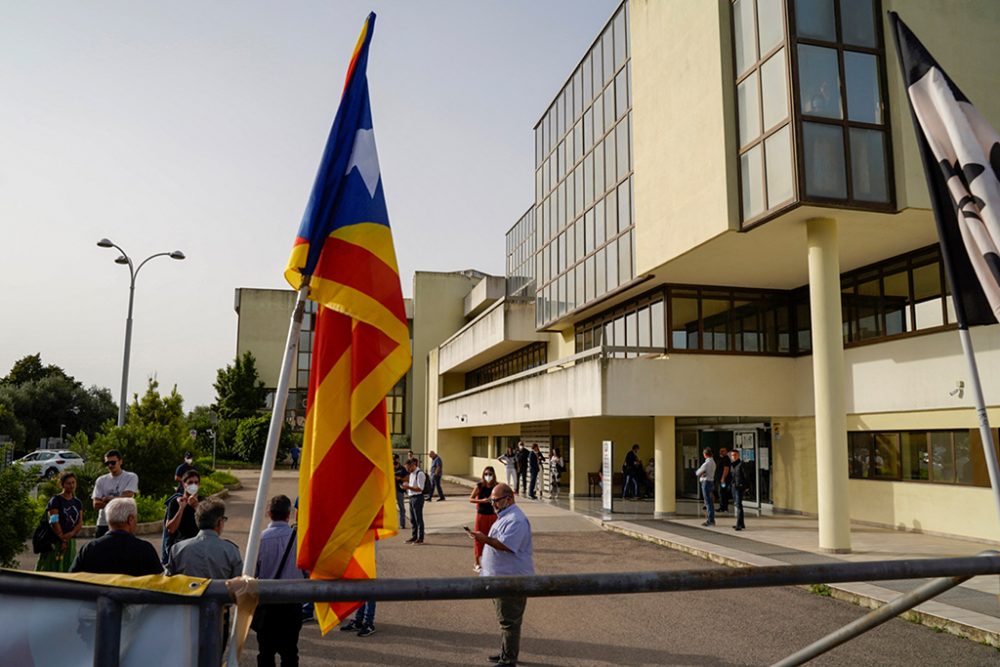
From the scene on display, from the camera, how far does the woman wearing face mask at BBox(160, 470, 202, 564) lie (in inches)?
339

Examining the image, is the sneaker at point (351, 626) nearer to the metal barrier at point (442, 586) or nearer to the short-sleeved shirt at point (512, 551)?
the short-sleeved shirt at point (512, 551)

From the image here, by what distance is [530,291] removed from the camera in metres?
35.5

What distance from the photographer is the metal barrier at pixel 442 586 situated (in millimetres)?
2211

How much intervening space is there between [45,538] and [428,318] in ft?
158

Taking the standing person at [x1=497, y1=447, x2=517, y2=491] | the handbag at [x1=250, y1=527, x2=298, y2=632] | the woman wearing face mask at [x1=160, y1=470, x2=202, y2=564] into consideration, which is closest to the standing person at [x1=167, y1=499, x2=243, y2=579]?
the handbag at [x1=250, y1=527, x2=298, y2=632]

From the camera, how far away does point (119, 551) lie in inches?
220

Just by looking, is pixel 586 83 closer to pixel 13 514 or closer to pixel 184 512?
pixel 184 512

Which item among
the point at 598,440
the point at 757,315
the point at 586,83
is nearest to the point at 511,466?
the point at 598,440

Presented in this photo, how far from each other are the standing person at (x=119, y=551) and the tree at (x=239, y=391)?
6243 centimetres

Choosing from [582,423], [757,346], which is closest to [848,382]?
[757,346]

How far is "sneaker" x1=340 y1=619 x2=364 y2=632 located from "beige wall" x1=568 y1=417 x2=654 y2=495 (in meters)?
20.0

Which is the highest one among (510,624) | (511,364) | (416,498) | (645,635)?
(511,364)

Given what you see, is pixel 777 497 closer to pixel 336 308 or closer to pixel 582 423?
pixel 582 423

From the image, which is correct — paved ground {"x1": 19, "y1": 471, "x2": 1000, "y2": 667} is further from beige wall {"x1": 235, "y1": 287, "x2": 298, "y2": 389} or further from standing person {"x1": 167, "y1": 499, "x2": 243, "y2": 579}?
beige wall {"x1": 235, "y1": 287, "x2": 298, "y2": 389}
